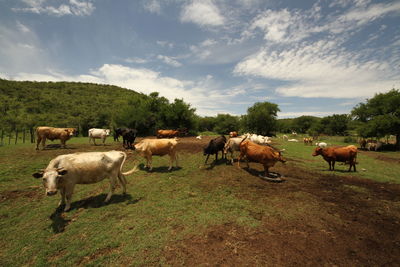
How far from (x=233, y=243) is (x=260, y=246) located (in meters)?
0.60

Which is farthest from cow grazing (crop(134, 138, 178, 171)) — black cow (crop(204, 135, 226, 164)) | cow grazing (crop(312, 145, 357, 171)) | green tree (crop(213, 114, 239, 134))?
green tree (crop(213, 114, 239, 134))

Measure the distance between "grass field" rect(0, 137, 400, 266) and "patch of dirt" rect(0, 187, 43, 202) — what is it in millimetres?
35

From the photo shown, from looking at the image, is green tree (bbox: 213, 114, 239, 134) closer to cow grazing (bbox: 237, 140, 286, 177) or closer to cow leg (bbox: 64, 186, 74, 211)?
cow grazing (bbox: 237, 140, 286, 177)

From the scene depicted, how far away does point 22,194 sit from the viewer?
6078 mm

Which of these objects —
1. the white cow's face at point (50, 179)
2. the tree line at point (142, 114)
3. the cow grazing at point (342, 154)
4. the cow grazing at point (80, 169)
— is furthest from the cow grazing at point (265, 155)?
the tree line at point (142, 114)

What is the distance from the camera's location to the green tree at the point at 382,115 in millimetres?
22734

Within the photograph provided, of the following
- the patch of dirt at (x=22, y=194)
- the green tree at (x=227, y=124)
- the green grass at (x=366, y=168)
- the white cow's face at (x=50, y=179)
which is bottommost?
the patch of dirt at (x=22, y=194)

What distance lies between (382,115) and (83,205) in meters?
38.8

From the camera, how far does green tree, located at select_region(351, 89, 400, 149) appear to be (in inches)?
895

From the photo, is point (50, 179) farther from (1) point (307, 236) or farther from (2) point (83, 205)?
(1) point (307, 236)

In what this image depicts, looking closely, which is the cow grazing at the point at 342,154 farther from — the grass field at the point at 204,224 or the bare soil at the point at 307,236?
the bare soil at the point at 307,236

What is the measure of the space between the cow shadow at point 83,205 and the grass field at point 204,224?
0.03m

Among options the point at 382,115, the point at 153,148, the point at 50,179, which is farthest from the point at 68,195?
the point at 382,115

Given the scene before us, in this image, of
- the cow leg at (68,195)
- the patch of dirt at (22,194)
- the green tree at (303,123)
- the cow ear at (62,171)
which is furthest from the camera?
the green tree at (303,123)
